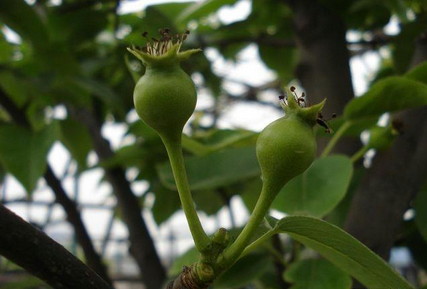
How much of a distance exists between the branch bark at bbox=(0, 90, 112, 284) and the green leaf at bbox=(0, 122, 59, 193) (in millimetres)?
58

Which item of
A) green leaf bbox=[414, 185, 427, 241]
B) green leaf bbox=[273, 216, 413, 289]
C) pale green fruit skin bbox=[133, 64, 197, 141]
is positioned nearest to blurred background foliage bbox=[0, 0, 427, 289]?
green leaf bbox=[414, 185, 427, 241]

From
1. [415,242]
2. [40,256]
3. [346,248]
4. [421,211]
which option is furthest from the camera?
[415,242]

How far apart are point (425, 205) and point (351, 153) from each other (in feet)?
0.57

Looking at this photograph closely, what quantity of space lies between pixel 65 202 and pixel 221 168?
0.48 metres

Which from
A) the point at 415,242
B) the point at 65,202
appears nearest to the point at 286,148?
the point at 415,242

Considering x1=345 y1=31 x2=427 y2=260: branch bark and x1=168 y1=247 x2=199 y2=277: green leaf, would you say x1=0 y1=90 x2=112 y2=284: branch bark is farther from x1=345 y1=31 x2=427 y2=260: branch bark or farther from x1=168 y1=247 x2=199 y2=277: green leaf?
x1=345 y1=31 x2=427 y2=260: branch bark

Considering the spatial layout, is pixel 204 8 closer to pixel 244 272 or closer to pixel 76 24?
pixel 76 24

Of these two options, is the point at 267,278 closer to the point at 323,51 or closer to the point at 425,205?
the point at 425,205

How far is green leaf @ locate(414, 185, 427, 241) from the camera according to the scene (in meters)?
0.78

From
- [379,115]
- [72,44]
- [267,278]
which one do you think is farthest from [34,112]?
[379,115]

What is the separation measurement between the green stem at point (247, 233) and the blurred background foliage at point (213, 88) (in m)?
0.21

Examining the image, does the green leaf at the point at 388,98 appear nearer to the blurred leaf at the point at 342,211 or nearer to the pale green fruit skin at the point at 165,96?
the blurred leaf at the point at 342,211

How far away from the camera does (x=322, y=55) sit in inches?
42.0

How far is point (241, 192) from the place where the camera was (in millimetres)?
981
